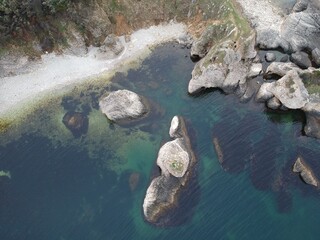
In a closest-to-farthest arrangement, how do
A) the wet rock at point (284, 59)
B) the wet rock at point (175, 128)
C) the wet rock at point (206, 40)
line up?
the wet rock at point (175, 128), the wet rock at point (284, 59), the wet rock at point (206, 40)

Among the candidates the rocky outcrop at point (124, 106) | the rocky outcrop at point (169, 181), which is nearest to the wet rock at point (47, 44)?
the rocky outcrop at point (124, 106)

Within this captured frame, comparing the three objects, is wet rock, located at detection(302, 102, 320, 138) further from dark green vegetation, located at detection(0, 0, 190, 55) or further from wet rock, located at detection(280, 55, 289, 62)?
dark green vegetation, located at detection(0, 0, 190, 55)

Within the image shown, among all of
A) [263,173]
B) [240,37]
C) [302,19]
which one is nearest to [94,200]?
[263,173]

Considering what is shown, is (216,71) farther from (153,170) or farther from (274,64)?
(153,170)

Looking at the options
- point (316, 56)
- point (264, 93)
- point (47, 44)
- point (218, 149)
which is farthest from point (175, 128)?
point (47, 44)

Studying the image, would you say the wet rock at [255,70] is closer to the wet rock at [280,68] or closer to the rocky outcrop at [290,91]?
the wet rock at [280,68]

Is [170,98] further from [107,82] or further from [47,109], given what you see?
[47,109]

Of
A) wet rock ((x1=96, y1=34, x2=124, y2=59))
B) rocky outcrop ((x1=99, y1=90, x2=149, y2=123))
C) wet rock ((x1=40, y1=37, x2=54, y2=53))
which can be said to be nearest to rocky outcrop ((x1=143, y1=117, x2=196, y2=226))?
rocky outcrop ((x1=99, y1=90, x2=149, y2=123))
